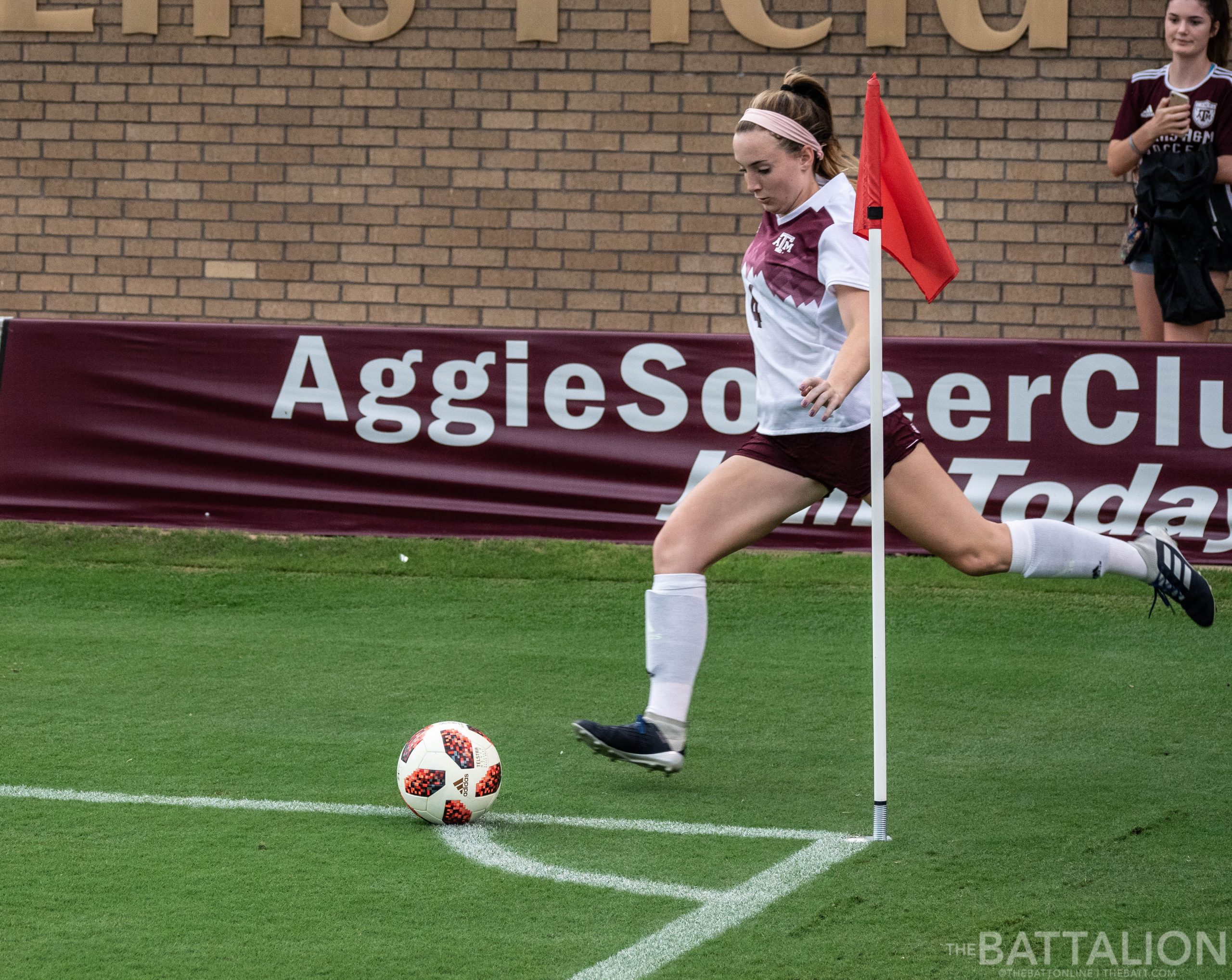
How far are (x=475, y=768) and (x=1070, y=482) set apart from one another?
15.4ft

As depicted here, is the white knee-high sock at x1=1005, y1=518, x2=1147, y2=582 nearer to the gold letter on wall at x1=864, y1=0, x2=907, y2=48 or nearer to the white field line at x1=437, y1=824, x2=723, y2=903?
the white field line at x1=437, y1=824, x2=723, y2=903

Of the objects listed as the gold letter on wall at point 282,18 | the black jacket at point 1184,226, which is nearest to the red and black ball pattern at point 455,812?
the black jacket at point 1184,226

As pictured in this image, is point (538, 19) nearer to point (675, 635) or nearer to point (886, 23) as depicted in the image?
point (886, 23)

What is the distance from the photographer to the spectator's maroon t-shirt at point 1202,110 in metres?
8.69

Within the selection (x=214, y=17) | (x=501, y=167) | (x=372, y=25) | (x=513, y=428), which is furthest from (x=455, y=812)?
(x=214, y=17)

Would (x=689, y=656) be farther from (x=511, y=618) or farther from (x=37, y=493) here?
(x=37, y=493)

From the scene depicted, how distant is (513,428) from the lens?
28.5 ft

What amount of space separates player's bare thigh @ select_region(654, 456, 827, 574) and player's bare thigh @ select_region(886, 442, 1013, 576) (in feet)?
0.94

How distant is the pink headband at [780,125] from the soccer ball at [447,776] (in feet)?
6.34

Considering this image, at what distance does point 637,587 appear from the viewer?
8281mm

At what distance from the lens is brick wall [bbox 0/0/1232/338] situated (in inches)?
408

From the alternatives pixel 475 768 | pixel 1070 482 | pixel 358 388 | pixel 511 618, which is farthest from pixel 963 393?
pixel 475 768

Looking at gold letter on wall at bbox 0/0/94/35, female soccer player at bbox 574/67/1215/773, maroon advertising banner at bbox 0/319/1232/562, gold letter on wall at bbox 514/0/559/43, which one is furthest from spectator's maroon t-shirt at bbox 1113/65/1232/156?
gold letter on wall at bbox 0/0/94/35

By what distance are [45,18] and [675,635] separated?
819 centimetres
